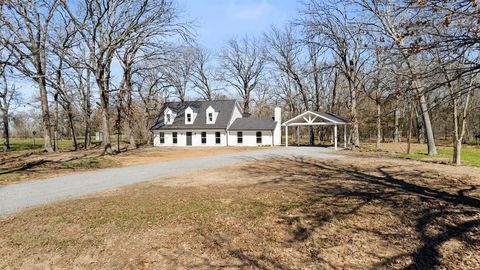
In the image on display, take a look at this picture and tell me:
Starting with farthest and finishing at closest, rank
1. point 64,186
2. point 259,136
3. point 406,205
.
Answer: point 259,136, point 64,186, point 406,205

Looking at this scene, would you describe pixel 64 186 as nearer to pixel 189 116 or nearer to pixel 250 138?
pixel 250 138

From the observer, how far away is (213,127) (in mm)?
34375

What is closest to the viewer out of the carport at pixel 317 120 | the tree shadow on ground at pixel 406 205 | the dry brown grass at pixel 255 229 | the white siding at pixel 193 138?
the dry brown grass at pixel 255 229

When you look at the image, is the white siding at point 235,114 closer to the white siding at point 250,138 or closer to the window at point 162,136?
the white siding at point 250,138

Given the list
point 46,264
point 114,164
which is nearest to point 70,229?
point 46,264

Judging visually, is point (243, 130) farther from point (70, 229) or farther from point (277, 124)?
point (70, 229)

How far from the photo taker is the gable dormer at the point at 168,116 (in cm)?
3622

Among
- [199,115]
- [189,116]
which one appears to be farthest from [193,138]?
[199,115]

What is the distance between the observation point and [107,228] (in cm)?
595

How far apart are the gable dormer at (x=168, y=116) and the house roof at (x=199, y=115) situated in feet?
1.35

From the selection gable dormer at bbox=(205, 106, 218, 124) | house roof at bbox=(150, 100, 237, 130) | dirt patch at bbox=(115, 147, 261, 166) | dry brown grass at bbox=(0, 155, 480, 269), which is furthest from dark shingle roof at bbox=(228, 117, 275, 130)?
dry brown grass at bbox=(0, 155, 480, 269)

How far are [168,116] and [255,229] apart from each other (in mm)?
32144

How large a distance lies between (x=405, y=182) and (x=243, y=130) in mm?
24333

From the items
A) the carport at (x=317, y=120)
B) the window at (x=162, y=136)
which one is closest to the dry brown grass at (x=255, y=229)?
the carport at (x=317, y=120)
